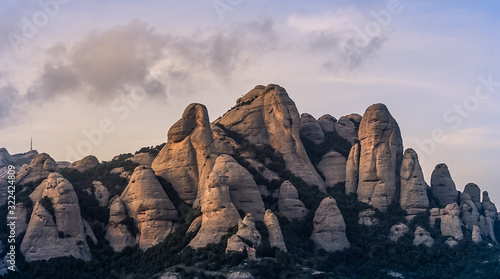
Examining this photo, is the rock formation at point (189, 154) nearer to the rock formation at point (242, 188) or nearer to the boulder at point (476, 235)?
the rock formation at point (242, 188)

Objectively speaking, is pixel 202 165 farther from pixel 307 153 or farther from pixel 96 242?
pixel 307 153

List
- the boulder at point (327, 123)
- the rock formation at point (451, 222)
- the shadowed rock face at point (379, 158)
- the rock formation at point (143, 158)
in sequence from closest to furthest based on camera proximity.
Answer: the rock formation at point (451, 222) < the shadowed rock face at point (379, 158) < the rock formation at point (143, 158) < the boulder at point (327, 123)

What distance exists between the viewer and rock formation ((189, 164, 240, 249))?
75188mm

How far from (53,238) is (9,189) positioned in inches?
397

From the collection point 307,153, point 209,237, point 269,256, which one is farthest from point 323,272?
point 307,153

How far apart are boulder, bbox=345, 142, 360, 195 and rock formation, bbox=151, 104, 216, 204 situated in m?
17.2

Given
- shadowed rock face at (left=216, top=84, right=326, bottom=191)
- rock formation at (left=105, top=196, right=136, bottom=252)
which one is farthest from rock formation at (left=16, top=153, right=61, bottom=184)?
shadowed rock face at (left=216, top=84, right=326, bottom=191)

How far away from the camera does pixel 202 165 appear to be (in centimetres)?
8531

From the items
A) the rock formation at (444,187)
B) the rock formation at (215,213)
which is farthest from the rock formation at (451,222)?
the rock formation at (215,213)

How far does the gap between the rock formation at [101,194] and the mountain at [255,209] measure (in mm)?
114

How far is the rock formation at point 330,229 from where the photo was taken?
83.4 meters

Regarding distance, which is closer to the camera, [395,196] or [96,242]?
[96,242]

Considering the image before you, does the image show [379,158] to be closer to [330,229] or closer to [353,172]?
[353,172]

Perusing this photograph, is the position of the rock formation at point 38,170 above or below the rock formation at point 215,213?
above
